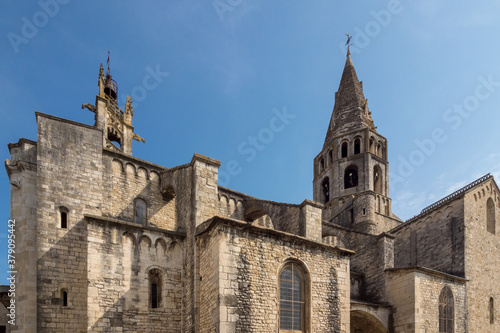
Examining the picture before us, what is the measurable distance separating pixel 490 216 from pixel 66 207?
24456 millimetres

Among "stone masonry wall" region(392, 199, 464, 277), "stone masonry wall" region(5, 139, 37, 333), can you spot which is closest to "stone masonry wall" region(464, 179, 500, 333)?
"stone masonry wall" region(392, 199, 464, 277)

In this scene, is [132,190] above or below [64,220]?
above

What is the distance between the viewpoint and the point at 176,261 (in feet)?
48.7

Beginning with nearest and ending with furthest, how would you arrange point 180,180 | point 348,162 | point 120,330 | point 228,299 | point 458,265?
point 228,299 → point 120,330 → point 180,180 → point 458,265 → point 348,162

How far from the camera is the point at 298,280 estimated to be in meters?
13.9

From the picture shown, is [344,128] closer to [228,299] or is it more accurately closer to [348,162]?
[348,162]

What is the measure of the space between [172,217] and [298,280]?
6.83m

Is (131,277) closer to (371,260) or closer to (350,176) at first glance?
(371,260)

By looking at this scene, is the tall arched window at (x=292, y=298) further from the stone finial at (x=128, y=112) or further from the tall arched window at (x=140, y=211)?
the stone finial at (x=128, y=112)

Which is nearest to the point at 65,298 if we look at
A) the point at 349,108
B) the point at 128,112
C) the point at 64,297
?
the point at 64,297

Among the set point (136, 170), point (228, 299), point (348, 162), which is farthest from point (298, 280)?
point (348, 162)

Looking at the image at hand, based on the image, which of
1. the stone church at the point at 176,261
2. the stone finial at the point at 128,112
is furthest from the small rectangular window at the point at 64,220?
the stone finial at the point at 128,112

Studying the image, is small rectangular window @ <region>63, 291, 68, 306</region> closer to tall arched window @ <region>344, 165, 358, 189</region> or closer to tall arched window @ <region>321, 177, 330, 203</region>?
tall arched window @ <region>344, 165, 358, 189</region>

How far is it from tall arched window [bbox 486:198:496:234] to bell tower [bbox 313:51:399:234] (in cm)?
740
